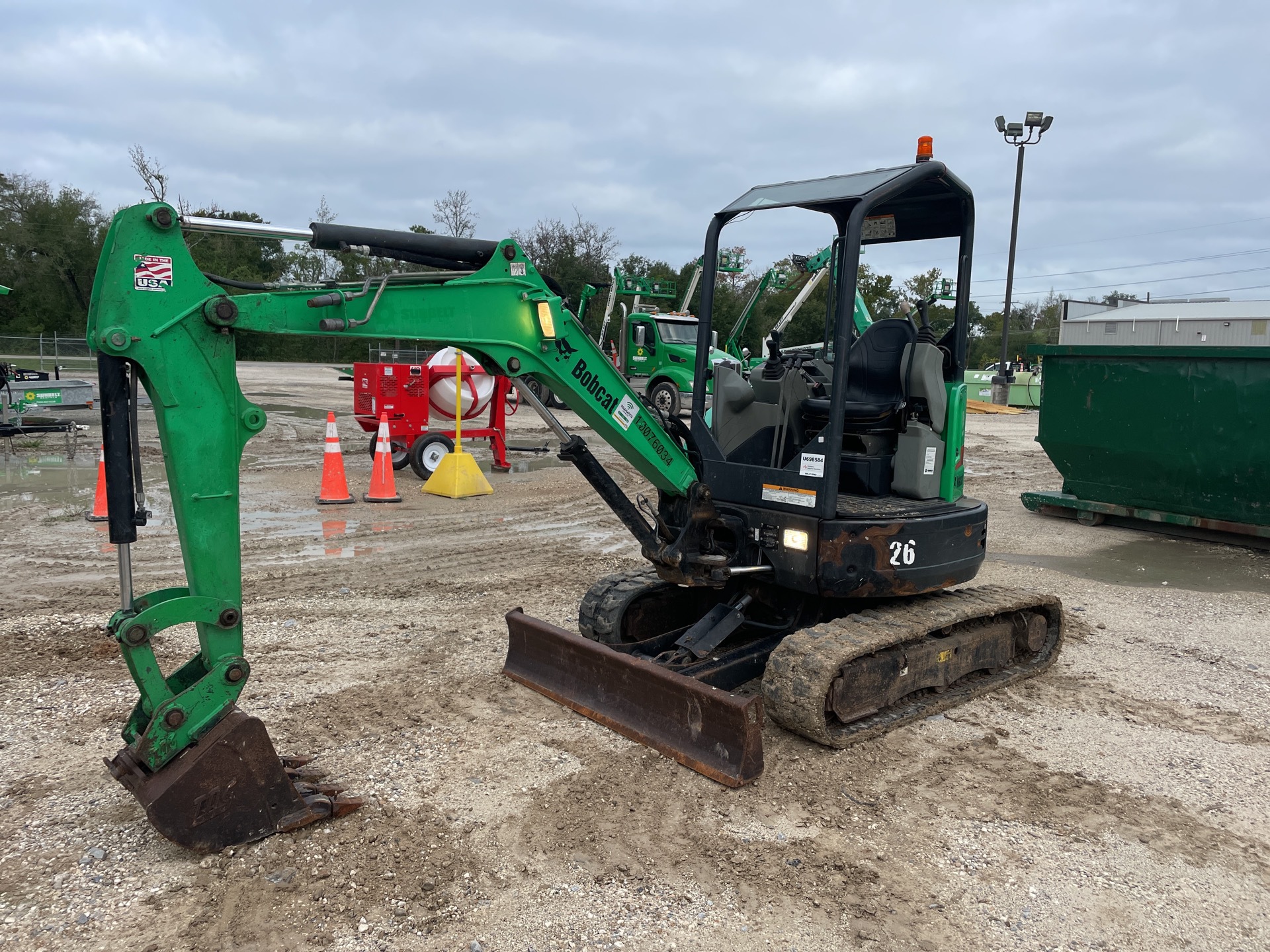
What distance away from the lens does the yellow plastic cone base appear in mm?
11180

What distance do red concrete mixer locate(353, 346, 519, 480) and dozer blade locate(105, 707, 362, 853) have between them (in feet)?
27.6

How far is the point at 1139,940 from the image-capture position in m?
3.20

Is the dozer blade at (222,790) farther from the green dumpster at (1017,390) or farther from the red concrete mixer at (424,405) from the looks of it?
the green dumpster at (1017,390)

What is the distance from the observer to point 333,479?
35.0ft

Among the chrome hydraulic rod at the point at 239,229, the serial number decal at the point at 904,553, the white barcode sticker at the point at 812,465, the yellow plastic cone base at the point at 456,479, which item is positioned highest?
the chrome hydraulic rod at the point at 239,229

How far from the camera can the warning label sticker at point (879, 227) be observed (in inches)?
227

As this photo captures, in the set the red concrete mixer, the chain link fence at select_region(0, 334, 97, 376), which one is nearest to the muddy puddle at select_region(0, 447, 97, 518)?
the red concrete mixer

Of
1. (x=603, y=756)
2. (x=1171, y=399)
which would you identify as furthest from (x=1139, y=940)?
(x=1171, y=399)

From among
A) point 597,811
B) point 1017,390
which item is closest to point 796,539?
point 597,811

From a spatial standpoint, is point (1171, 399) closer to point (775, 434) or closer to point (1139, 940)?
point (775, 434)

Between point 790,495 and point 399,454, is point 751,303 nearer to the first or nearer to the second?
point 790,495

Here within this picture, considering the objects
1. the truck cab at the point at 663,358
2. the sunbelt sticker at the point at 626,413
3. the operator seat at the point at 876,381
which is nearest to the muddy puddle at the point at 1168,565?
the operator seat at the point at 876,381

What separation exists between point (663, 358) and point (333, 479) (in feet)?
38.6

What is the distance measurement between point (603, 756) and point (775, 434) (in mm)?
1968
